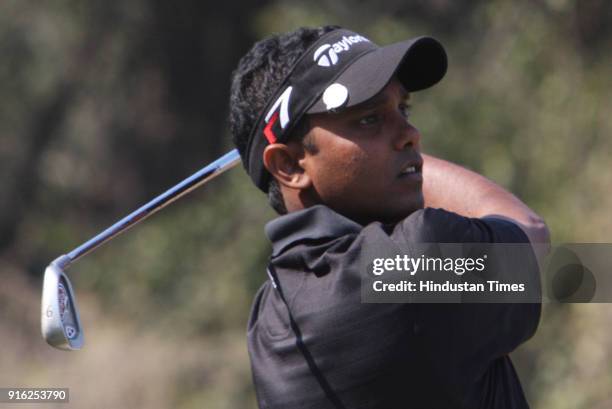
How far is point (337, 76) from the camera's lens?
255 cm

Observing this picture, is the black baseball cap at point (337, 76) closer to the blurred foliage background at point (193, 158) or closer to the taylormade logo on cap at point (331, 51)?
the taylormade logo on cap at point (331, 51)

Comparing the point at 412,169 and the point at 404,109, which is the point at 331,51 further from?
the point at 412,169

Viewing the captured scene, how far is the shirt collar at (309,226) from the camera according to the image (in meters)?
2.49

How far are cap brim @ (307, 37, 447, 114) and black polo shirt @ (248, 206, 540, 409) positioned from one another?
26 centimetres

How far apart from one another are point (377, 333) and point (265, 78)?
65 centimetres

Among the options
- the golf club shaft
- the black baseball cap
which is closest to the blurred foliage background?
the golf club shaft

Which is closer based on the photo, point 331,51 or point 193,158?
point 331,51

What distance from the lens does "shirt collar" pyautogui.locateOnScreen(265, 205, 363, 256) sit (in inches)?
98.1

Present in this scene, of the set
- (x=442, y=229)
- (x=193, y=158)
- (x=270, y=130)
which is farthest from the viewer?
(x=193, y=158)

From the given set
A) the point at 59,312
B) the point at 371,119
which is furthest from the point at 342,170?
the point at 59,312

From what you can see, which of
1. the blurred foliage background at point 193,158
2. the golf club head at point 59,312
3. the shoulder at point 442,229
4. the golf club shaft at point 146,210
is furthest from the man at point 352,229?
the blurred foliage background at point 193,158

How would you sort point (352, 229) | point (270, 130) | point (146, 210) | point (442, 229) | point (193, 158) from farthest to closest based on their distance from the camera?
point (193, 158) → point (146, 210) → point (270, 130) → point (352, 229) → point (442, 229)

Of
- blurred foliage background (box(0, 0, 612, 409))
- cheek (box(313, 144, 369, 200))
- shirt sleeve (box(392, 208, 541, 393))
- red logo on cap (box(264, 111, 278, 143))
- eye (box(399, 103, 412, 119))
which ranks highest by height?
blurred foliage background (box(0, 0, 612, 409))

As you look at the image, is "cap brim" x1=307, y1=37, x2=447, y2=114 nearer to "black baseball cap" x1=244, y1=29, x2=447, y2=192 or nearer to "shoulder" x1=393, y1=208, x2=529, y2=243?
"black baseball cap" x1=244, y1=29, x2=447, y2=192
